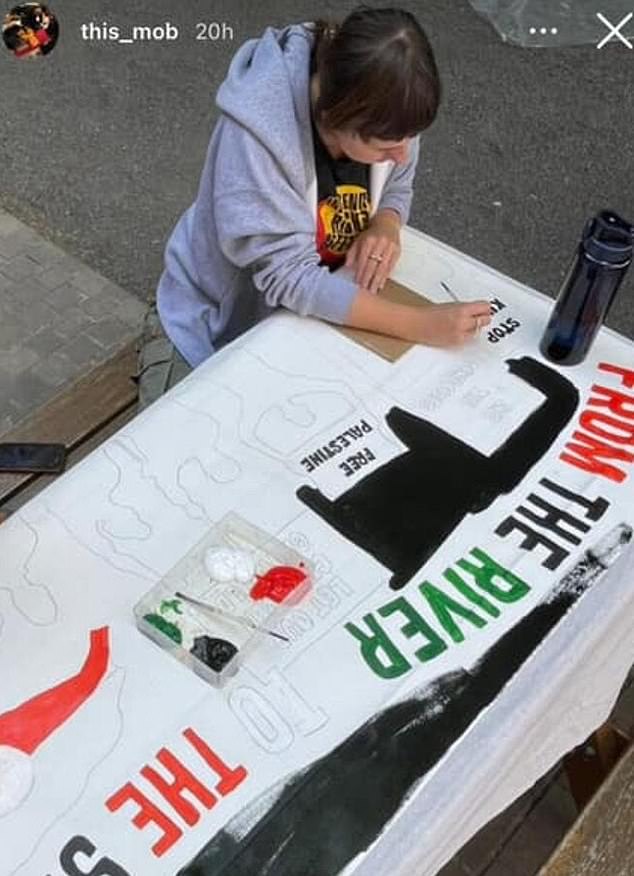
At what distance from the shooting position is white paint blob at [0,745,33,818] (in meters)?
0.90

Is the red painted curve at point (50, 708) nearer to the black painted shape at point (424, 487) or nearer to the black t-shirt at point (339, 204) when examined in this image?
the black painted shape at point (424, 487)

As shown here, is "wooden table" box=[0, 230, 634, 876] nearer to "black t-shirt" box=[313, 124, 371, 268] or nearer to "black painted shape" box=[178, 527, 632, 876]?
"black painted shape" box=[178, 527, 632, 876]

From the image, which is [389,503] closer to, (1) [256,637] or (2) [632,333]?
(1) [256,637]

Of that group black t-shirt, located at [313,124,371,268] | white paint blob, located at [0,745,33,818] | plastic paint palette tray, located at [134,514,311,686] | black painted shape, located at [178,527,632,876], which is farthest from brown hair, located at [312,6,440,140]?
white paint blob, located at [0,745,33,818]

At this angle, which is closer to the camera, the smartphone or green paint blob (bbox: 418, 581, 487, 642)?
green paint blob (bbox: 418, 581, 487, 642)

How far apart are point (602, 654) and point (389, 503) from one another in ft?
0.92

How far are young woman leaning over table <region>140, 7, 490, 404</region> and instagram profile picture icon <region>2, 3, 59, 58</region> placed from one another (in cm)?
178

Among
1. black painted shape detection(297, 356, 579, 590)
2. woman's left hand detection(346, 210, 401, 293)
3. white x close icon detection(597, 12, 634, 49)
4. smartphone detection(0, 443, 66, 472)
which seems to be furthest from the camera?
white x close icon detection(597, 12, 634, 49)

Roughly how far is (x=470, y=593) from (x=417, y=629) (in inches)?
2.9

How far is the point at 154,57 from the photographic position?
3.04m

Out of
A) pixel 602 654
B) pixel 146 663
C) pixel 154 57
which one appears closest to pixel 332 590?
pixel 146 663

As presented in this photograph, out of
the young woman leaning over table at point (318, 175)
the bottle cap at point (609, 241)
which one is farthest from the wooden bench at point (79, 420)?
the bottle cap at point (609, 241)

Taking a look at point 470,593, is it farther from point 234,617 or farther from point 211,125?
point 211,125

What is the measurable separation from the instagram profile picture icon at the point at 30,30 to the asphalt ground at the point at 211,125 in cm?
3
